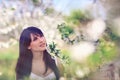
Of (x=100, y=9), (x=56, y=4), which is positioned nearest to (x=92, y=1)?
(x=100, y=9)

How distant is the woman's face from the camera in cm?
157

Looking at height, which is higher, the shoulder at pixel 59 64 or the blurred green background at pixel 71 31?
the blurred green background at pixel 71 31

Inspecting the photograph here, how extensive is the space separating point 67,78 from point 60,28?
217 mm

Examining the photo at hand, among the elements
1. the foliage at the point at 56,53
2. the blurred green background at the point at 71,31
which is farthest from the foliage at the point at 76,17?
the foliage at the point at 56,53

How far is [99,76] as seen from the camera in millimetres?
1620

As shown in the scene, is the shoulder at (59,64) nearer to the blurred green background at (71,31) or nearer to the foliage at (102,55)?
the blurred green background at (71,31)

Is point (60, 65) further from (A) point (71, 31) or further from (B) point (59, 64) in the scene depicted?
(A) point (71, 31)

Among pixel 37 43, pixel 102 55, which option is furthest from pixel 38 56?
pixel 102 55

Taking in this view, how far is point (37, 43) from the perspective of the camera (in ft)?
5.17

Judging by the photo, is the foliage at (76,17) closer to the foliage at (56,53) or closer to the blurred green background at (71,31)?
the blurred green background at (71,31)

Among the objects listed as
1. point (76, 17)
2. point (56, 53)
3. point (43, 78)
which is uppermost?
point (76, 17)

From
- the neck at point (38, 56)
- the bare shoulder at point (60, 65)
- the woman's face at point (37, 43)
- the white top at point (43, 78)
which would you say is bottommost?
the white top at point (43, 78)

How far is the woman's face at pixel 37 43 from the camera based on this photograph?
1.57 m

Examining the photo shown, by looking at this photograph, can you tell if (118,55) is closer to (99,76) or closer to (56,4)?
(99,76)
